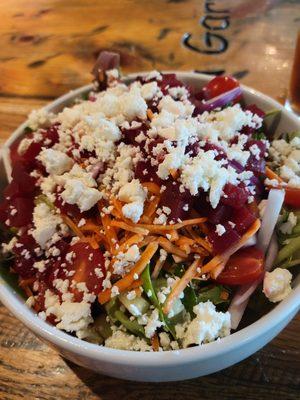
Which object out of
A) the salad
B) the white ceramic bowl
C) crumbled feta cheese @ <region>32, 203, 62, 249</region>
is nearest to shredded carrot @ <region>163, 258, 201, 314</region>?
the salad

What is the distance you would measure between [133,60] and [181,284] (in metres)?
1.38

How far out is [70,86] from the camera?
196cm

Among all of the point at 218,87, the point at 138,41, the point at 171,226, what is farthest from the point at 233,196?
the point at 138,41

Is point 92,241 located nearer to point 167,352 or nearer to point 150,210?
point 150,210

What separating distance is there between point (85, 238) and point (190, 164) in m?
0.29

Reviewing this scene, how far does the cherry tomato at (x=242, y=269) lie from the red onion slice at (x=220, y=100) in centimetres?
46

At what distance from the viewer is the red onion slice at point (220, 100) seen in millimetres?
1293

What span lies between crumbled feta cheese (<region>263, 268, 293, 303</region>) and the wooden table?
0.23m

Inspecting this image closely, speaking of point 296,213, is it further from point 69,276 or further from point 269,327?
point 69,276

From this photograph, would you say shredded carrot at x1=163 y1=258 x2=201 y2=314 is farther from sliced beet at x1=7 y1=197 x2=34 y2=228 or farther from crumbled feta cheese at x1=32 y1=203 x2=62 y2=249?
sliced beet at x1=7 y1=197 x2=34 y2=228

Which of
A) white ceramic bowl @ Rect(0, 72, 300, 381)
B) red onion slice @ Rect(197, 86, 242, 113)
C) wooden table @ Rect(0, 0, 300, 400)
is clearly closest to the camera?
white ceramic bowl @ Rect(0, 72, 300, 381)

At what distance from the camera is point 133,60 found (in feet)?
6.80

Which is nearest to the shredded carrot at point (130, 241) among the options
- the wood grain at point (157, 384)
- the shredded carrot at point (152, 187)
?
the shredded carrot at point (152, 187)

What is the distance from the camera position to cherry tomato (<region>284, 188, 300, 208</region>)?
110cm
